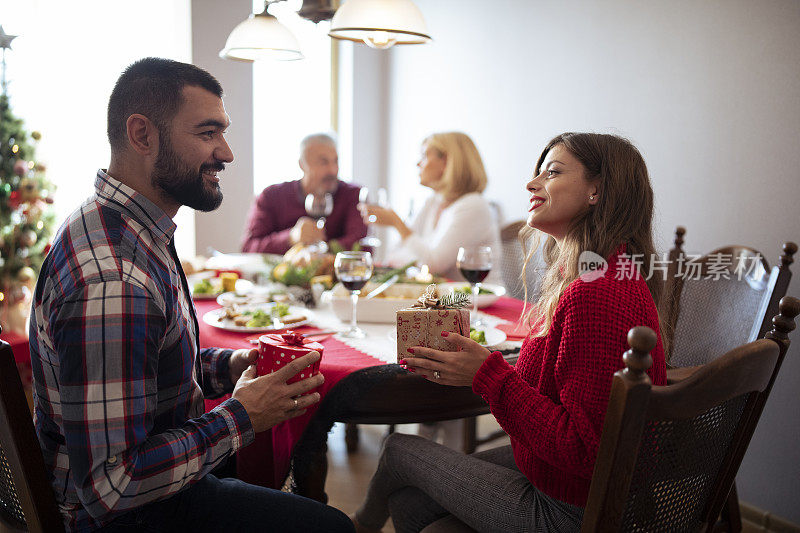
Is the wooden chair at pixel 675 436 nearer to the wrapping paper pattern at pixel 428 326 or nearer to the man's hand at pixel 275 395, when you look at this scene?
the wrapping paper pattern at pixel 428 326

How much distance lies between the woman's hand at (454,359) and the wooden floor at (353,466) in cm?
109

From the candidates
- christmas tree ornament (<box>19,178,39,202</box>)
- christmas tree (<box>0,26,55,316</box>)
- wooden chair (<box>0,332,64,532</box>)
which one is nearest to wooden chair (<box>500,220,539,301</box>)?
wooden chair (<box>0,332,64,532</box>)

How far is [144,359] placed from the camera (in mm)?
1017

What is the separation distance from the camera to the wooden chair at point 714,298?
193 cm

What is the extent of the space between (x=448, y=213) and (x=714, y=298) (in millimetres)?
1327

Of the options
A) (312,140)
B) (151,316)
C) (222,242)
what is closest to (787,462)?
(151,316)

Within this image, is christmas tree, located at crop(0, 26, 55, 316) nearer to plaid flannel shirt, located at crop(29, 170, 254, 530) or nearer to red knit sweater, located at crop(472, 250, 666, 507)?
plaid flannel shirt, located at crop(29, 170, 254, 530)

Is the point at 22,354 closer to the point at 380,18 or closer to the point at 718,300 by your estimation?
the point at 380,18

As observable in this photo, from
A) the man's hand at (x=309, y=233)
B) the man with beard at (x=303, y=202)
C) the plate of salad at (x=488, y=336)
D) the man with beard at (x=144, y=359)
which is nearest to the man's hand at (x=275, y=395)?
the man with beard at (x=144, y=359)

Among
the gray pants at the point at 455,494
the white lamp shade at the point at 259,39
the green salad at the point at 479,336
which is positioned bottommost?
the gray pants at the point at 455,494

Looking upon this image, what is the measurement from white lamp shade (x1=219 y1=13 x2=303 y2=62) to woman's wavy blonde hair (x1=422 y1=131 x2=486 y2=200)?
3.57ft

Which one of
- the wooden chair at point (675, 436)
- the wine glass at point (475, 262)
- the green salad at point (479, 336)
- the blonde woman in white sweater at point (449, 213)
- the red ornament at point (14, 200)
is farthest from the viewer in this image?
the red ornament at point (14, 200)

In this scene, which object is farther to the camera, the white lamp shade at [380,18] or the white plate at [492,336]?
the white lamp shade at [380,18]

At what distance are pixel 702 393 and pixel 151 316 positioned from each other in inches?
33.0
